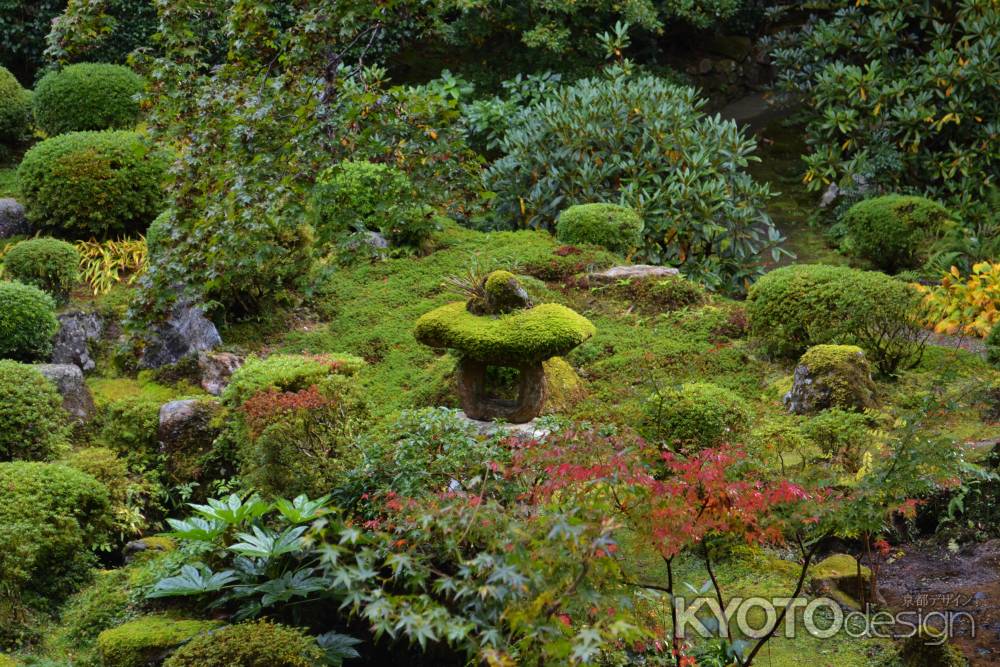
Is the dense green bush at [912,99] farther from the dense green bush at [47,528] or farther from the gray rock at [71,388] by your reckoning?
the dense green bush at [47,528]

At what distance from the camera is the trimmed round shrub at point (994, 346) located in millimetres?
8305

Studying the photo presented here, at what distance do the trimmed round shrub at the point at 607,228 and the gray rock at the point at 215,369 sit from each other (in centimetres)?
391

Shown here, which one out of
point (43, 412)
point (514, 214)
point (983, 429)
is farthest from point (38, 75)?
point (983, 429)

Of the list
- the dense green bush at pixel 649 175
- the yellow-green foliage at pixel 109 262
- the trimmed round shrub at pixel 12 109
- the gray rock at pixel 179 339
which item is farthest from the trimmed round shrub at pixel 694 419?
the trimmed round shrub at pixel 12 109

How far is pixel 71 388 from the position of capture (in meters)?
8.38

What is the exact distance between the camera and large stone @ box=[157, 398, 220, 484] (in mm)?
7906

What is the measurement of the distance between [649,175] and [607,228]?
3.69 ft

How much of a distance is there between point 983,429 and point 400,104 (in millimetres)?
4537

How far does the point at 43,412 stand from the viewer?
308 inches

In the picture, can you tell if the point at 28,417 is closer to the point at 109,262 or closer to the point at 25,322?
the point at 25,322

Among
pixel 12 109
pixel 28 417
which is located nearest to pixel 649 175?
pixel 28 417

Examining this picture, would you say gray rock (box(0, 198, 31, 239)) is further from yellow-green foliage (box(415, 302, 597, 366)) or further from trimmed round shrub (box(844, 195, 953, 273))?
trimmed round shrub (box(844, 195, 953, 273))

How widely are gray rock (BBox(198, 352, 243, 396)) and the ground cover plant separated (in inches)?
1.2

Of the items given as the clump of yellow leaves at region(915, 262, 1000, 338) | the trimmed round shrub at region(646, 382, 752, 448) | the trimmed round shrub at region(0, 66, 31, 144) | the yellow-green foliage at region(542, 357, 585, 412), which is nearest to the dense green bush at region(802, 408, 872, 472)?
the trimmed round shrub at region(646, 382, 752, 448)
